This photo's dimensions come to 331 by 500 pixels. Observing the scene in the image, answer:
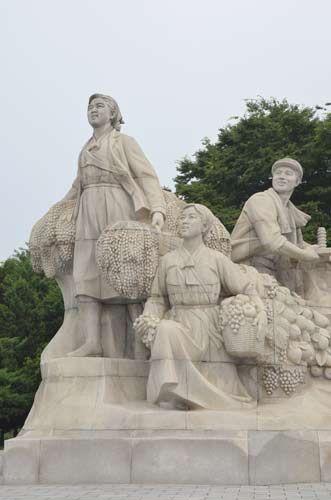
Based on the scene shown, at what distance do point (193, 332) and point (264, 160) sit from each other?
548 inches

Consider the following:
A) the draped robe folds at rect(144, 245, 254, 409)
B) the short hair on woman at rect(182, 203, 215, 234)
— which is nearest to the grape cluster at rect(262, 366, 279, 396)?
the draped robe folds at rect(144, 245, 254, 409)

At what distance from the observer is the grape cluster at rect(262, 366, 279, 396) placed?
31.8 ft

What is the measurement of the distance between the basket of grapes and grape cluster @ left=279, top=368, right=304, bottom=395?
511 mm

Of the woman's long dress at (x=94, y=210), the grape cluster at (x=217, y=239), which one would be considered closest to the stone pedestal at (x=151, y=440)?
the woman's long dress at (x=94, y=210)

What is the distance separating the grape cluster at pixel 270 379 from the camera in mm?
9680

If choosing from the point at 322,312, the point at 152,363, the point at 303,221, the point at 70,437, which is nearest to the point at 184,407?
the point at 152,363

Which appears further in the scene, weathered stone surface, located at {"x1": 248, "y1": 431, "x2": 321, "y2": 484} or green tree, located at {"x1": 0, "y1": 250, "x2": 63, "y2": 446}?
green tree, located at {"x1": 0, "y1": 250, "x2": 63, "y2": 446}

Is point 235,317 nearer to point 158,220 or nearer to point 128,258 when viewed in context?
point 128,258

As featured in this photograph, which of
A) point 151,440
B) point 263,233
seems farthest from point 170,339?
point 263,233

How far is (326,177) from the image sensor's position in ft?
74.4

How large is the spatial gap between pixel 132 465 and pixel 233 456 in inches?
42.9

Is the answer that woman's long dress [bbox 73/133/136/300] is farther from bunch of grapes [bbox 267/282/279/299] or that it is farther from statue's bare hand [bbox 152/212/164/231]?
bunch of grapes [bbox 267/282/279/299]

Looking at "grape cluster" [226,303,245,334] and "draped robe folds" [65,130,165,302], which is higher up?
"draped robe folds" [65,130,165,302]

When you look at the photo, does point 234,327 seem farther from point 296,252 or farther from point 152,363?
point 296,252
